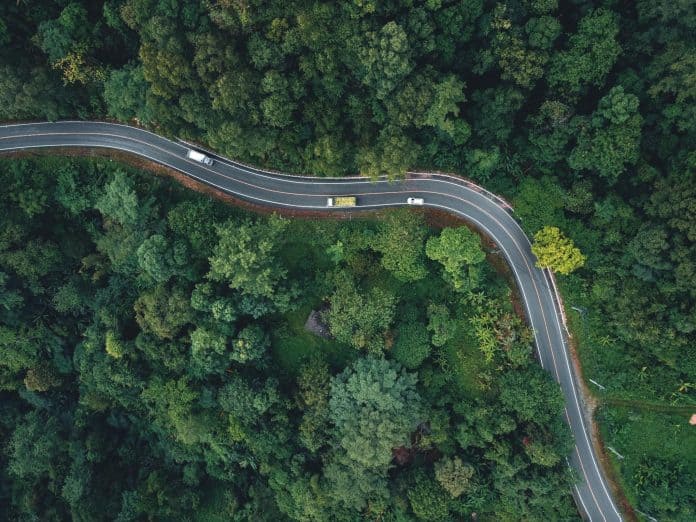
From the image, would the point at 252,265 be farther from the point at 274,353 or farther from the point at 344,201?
the point at 274,353

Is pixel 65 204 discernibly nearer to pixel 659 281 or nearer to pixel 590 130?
pixel 590 130

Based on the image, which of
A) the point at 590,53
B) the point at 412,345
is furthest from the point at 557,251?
the point at 590,53

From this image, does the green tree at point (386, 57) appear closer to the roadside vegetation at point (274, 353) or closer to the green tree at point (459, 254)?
the roadside vegetation at point (274, 353)

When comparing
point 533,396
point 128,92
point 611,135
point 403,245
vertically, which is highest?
point 128,92

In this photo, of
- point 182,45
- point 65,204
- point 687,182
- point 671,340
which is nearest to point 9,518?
point 65,204

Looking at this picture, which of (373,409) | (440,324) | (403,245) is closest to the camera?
(403,245)

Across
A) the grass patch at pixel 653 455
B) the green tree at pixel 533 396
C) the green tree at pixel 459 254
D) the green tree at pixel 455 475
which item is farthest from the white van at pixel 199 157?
the grass patch at pixel 653 455
